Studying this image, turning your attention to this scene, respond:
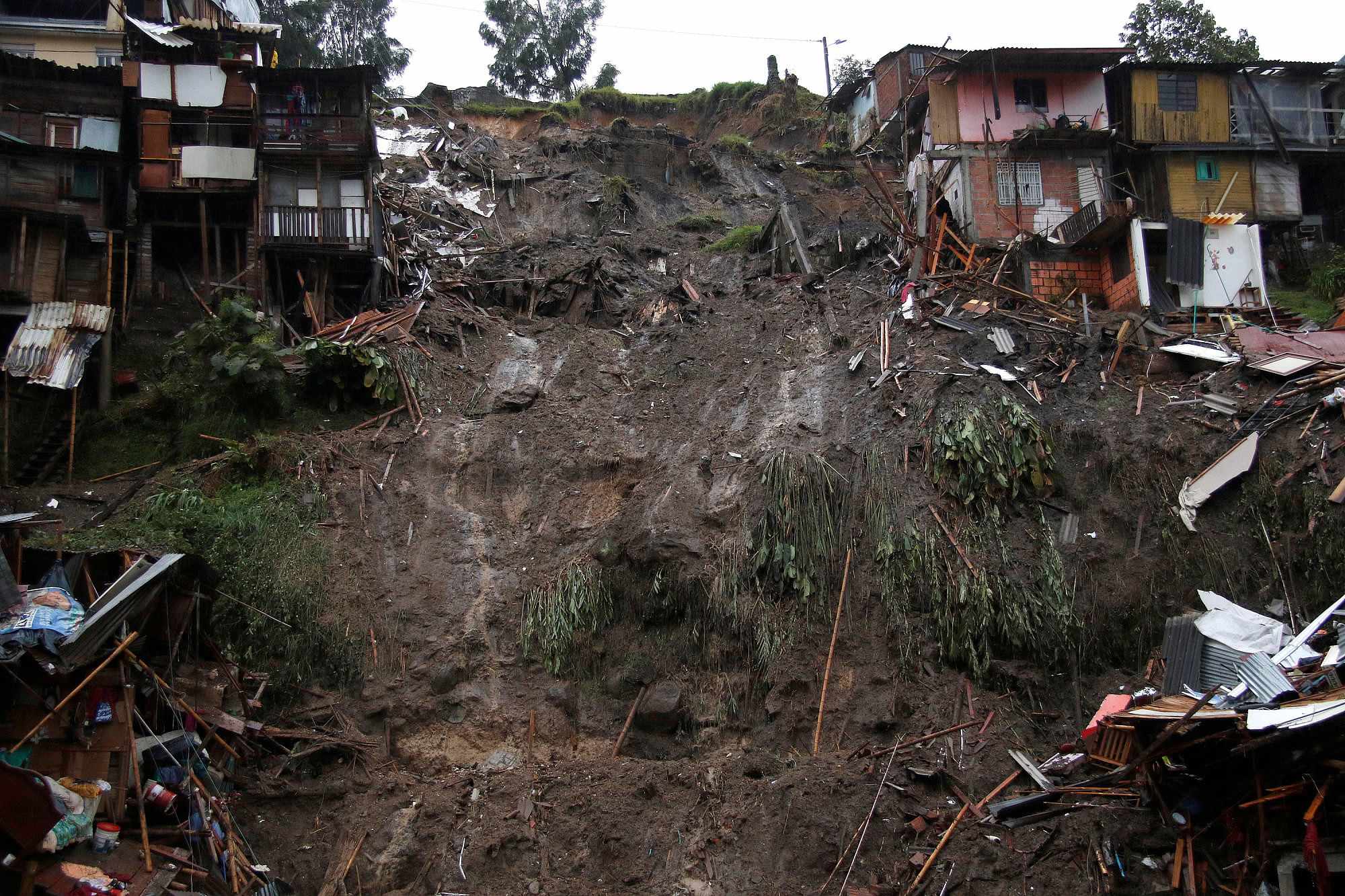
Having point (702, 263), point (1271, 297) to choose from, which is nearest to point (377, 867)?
point (702, 263)

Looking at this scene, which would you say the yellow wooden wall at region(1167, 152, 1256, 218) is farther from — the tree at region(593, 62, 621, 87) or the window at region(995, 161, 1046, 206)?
the tree at region(593, 62, 621, 87)

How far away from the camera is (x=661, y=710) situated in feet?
50.5

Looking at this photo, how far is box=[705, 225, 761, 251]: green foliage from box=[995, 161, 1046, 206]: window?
20.5 ft

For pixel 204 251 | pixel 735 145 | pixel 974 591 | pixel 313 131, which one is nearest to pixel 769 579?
pixel 974 591

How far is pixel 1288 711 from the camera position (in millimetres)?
10430

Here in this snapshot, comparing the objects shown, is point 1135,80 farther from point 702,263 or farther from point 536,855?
point 536,855

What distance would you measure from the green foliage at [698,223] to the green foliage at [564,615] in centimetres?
1636

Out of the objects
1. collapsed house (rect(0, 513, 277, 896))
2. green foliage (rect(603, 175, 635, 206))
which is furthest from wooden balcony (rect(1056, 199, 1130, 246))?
collapsed house (rect(0, 513, 277, 896))

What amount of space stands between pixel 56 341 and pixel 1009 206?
71.5 ft

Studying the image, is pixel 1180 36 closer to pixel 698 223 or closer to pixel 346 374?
pixel 698 223

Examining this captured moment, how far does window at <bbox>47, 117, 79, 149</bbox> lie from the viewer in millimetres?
24828

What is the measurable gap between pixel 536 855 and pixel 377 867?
2.07m

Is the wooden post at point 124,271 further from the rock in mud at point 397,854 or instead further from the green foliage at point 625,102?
the green foliage at point 625,102

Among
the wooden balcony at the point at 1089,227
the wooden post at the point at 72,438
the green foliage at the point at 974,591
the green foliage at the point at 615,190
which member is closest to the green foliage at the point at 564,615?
the green foliage at the point at 974,591
